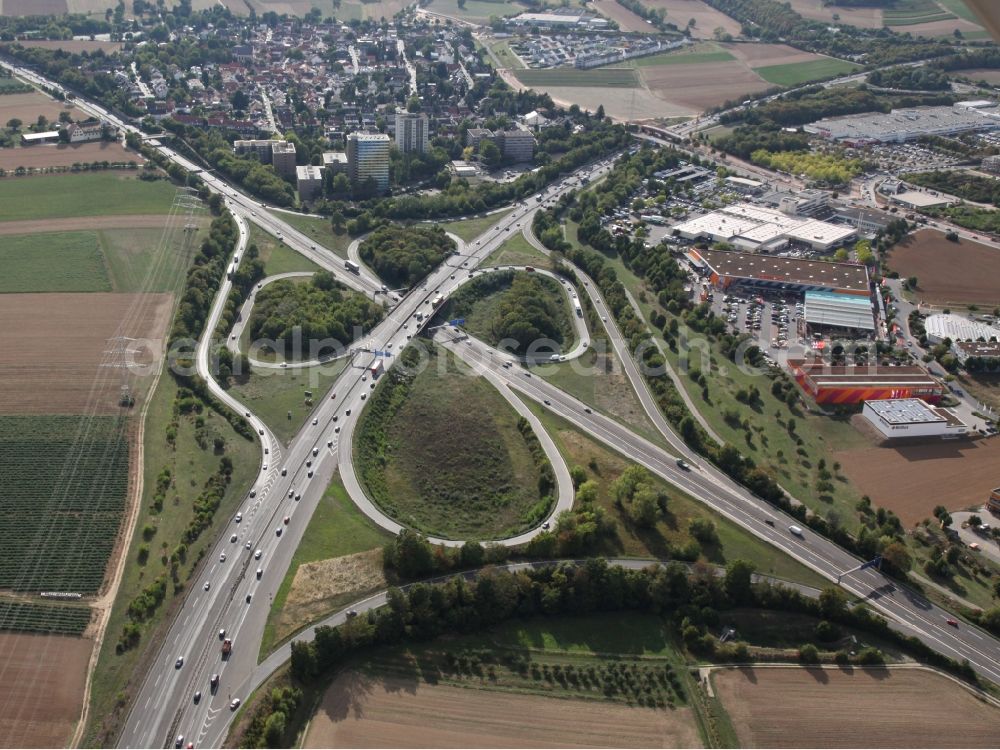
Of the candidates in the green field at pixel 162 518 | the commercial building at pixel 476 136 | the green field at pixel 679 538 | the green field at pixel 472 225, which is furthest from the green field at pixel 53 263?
the commercial building at pixel 476 136

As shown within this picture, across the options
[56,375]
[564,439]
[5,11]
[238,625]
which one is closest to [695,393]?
[564,439]

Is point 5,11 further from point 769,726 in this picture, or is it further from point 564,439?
point 769,726

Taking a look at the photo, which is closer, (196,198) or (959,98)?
(196,198)

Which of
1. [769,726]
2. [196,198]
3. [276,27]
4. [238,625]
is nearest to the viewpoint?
[769,726]

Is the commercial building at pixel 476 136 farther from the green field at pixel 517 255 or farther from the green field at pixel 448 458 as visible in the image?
the green field at pixel 448 458

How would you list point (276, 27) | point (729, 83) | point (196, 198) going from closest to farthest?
point (196, 198)
point (729, 83)
point (276, 27)

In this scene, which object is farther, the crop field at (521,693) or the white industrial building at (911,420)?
the white industrial building at (911,420)

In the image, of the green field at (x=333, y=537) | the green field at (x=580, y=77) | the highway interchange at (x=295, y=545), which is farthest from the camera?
the green field at (x=580, y=77)

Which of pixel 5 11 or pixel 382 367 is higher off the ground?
pixel 5 11

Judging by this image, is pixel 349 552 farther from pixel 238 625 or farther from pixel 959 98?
pixel 959 98
